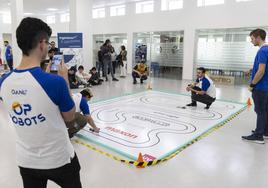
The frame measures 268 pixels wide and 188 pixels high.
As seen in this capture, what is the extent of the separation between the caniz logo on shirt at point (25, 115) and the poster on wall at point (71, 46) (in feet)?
23.1

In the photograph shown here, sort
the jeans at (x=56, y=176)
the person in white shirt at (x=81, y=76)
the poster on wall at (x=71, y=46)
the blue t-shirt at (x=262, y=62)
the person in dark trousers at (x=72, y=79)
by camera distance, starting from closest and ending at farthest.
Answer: the jeans at (x=56, y=176) < the blue t-shirt at (x=262, y=62) < the person in dark trousers at (x=72, y=79) < the poster on wall at (x=71, y=46) < the person in white shirt at (x=81, y=76)

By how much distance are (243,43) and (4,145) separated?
8813mm

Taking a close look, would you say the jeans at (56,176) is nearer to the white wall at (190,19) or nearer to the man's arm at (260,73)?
the man's arm at (260,73)

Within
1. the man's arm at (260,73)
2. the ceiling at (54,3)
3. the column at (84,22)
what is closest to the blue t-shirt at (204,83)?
the man's arm at (260,73)

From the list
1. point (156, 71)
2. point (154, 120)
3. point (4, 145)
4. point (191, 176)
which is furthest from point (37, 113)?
point (156, 71)

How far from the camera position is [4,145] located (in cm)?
321

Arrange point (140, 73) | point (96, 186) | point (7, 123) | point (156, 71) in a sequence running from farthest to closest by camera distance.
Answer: point (156, 71) → point (140, 73) → point (7, 123) → point (96, 186)

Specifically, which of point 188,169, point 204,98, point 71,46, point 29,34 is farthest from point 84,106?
point 71,46

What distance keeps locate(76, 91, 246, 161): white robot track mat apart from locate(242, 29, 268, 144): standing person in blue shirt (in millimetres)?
821

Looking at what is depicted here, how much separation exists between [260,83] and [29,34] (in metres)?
3.17

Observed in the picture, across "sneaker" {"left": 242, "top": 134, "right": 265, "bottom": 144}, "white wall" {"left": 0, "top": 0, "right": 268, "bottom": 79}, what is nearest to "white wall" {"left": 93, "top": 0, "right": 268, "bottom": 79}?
"white wall" {"left": 0, "top": 0, "right": 268, "bottom": 79}

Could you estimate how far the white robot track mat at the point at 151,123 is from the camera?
3.16 m

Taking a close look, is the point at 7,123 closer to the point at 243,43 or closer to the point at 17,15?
the point at 17,15

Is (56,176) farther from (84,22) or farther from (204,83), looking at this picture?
(84,22)
